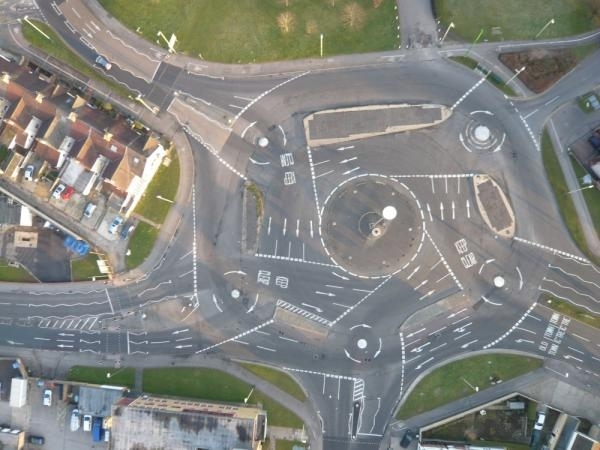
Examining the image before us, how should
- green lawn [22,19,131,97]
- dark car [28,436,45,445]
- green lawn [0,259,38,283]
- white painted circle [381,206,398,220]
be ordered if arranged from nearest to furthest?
1. white painted circle [381,206,398,220]
2. dark car [28,436,45,445]
3. green lawn [22,19,131,97]
4. green lawn [0,259,38,283]

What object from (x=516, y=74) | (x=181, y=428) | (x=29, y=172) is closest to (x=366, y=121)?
(x=516, y=74)

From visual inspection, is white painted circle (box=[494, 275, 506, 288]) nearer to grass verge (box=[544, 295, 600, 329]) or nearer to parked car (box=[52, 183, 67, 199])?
grass verge (box=[544, 295, 600, 329])

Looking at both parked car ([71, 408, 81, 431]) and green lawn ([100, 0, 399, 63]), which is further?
parked car ([71, 408, 81, 431])

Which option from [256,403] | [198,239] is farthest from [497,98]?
[256,403]

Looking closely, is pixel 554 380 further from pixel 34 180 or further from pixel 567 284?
pixel 34 180

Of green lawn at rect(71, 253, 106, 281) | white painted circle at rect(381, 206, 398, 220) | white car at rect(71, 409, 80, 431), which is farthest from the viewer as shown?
green lawn at rect(71, 253, 106, 281)

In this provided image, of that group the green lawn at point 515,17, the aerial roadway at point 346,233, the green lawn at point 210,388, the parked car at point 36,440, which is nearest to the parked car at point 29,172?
the aerial roadway at point 346,233

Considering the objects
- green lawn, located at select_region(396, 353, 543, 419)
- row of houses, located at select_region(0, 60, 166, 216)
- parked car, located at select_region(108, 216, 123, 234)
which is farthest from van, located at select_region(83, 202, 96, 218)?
green lawn, located at select_region(396, 353, 543, 419)

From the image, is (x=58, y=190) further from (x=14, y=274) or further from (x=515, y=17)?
(x=515, y=17)
